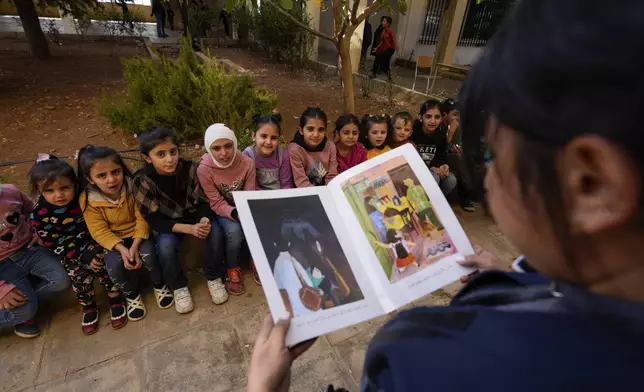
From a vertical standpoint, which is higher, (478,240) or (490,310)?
(490,310)

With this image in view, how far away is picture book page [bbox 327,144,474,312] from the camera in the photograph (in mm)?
924

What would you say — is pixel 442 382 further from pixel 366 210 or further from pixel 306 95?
pixel 306 95

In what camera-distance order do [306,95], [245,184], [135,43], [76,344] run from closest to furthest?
[76,344] < [245,184] < [306,95] < [135,43]

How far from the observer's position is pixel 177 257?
2.01 metres

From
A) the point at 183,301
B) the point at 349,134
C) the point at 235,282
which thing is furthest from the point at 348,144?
the point at 183,301

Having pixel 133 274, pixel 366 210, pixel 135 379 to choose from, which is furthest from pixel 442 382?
pixel 133 274

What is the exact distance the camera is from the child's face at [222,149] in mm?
2111

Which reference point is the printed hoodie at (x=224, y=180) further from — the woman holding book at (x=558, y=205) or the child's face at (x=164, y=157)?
the woman holding book at (x=558, y=205)

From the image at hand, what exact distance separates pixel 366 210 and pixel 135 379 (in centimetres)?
135

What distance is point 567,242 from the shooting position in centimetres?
34

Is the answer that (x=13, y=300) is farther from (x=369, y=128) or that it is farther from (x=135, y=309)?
(x=369, y=128)

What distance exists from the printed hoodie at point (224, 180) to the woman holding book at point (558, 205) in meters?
1.90

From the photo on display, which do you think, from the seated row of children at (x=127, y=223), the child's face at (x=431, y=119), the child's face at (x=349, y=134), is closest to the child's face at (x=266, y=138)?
the seated row of children at (x=127, y=223)

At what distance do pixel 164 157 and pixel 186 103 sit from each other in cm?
224
